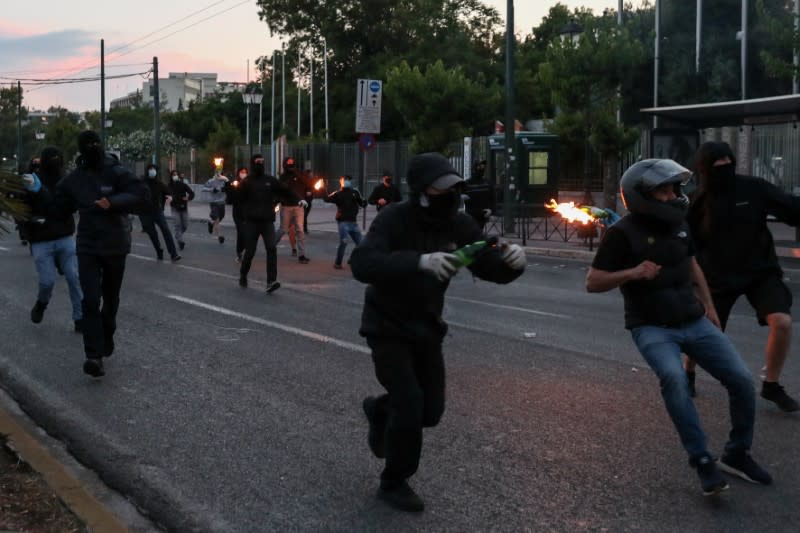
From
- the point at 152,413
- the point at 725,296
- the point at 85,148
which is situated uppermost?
the point at 85,148

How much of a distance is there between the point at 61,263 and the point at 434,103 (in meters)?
26.8

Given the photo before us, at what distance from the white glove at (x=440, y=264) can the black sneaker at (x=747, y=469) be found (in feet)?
6.53

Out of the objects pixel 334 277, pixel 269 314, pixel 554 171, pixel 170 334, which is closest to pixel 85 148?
pixel 170 334

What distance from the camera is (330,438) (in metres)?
6.72

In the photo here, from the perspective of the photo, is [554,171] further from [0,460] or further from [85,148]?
[0,460]

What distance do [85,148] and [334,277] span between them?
30.1ft

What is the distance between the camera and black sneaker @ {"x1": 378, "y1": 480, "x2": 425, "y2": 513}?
17.2 feet

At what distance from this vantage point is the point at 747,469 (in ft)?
18.5

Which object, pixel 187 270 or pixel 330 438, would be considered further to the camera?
pixel 187 270

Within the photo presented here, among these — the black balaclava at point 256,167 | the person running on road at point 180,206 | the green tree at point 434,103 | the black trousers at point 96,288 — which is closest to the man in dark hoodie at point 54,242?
the black trousers at point 96,288

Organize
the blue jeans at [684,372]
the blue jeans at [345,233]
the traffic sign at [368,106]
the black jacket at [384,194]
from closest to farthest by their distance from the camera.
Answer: the blue jeans at [684,372] < the blue jeans at [345,233] < the black jacket at [384,194] < the traffic sign at [368,106]

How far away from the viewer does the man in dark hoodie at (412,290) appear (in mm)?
4867

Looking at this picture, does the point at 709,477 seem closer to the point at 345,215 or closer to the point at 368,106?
the point at 345,215

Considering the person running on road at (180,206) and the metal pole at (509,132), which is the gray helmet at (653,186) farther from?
the metal pole at (509,132)
